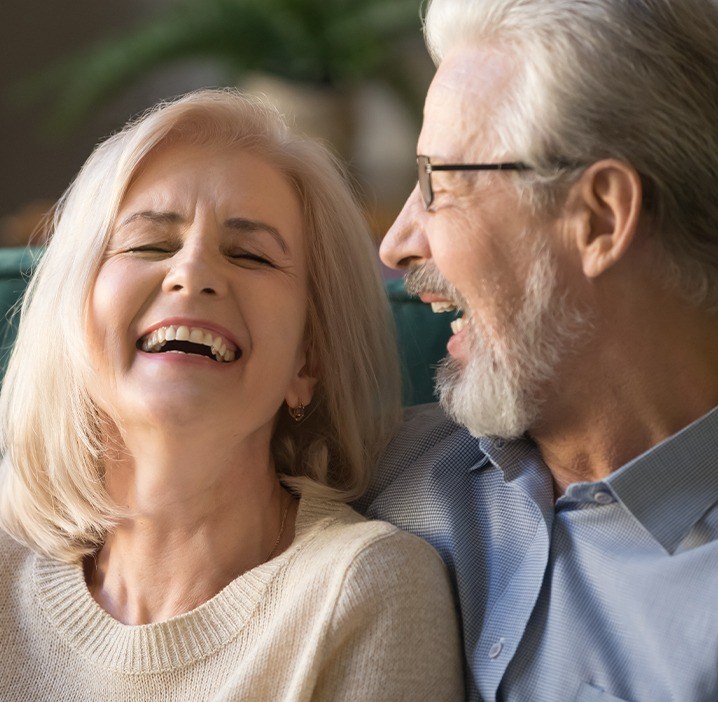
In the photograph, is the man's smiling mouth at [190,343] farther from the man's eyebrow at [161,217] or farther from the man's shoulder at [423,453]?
the man's shoulder at [423,453]

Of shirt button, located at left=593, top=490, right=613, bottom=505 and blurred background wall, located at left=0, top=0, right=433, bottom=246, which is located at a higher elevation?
blurred background wall, located at left=0, top=0, right=433, bottom=246

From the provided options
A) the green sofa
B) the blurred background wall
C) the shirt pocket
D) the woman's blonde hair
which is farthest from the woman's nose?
the blurred background wall

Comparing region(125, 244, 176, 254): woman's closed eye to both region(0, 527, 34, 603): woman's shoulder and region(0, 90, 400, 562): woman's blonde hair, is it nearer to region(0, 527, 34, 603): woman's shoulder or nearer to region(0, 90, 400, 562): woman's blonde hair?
region(0, 90, 400, 562): woman's blonde hair

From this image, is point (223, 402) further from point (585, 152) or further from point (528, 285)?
point (585, 152)

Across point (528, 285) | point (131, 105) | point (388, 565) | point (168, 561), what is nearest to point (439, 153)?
point (528, 285)

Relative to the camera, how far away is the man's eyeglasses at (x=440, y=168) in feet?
4.55

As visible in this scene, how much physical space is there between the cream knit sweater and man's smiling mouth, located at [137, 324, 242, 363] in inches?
10.4

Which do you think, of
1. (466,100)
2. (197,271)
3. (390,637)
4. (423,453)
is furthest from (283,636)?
(466,100)

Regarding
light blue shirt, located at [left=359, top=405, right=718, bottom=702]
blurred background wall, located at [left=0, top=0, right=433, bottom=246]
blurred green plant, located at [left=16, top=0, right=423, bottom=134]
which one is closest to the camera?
light blue shirt, located at [left=359, top=405, right=718, bottom=702]

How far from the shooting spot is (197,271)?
143cm

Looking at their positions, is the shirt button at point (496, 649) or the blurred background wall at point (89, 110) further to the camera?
the blurred background wall at point (89, 110)

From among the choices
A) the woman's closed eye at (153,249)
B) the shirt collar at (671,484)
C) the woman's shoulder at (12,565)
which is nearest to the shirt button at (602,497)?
the shirt collar at (671,484)

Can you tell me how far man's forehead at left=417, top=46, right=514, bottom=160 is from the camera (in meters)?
1.41

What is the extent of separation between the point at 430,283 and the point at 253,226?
262 mm
